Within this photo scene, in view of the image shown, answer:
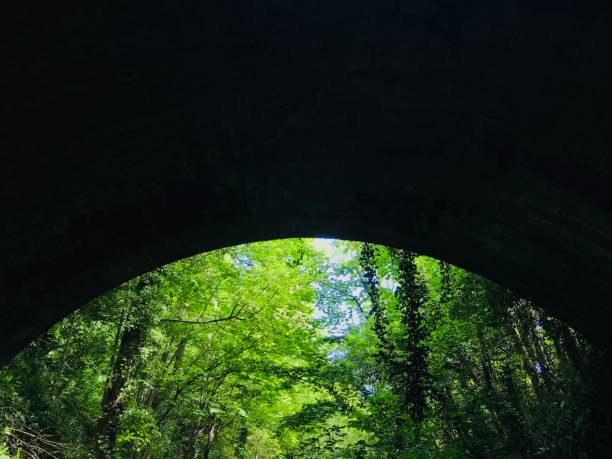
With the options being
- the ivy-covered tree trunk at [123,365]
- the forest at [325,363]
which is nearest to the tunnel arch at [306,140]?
the forest at [325,363]

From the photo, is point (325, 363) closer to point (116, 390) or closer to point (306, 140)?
point (116, 390)

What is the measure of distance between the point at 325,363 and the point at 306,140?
9.25m

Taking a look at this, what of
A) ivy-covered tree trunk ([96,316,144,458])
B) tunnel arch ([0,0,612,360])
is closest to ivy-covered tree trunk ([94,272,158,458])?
ivy-covered tree trunk ([96,316,144,458])

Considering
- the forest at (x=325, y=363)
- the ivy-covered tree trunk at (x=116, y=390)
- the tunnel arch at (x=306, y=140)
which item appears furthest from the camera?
the ivy-covered tree trunk at (x=116, y=390)

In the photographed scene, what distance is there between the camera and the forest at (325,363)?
8.05 meters

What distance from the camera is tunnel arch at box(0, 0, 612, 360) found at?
2.89m

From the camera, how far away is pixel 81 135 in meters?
3.44

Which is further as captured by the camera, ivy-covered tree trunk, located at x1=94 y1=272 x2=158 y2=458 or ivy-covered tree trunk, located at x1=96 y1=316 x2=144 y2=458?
ivy-covered tree trunk, located at x1=96 y1=316 x2=144 y2=458

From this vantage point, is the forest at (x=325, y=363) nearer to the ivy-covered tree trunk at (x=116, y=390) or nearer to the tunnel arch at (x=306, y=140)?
the ivy-covered tree trunk at (x=116, y=390)

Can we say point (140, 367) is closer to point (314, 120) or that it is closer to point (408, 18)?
point (314, 120)

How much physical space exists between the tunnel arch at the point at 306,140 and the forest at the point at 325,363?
324 centimetres

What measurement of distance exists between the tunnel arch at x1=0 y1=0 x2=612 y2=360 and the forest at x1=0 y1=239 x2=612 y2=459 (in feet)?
10.6

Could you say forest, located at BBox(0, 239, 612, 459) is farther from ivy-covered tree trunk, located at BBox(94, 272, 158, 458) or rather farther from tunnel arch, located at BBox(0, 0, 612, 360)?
tunnel arch, located at BBox(0, 0, 612, 360)

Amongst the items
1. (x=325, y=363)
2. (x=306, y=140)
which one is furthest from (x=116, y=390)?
(x=306, y=140)
